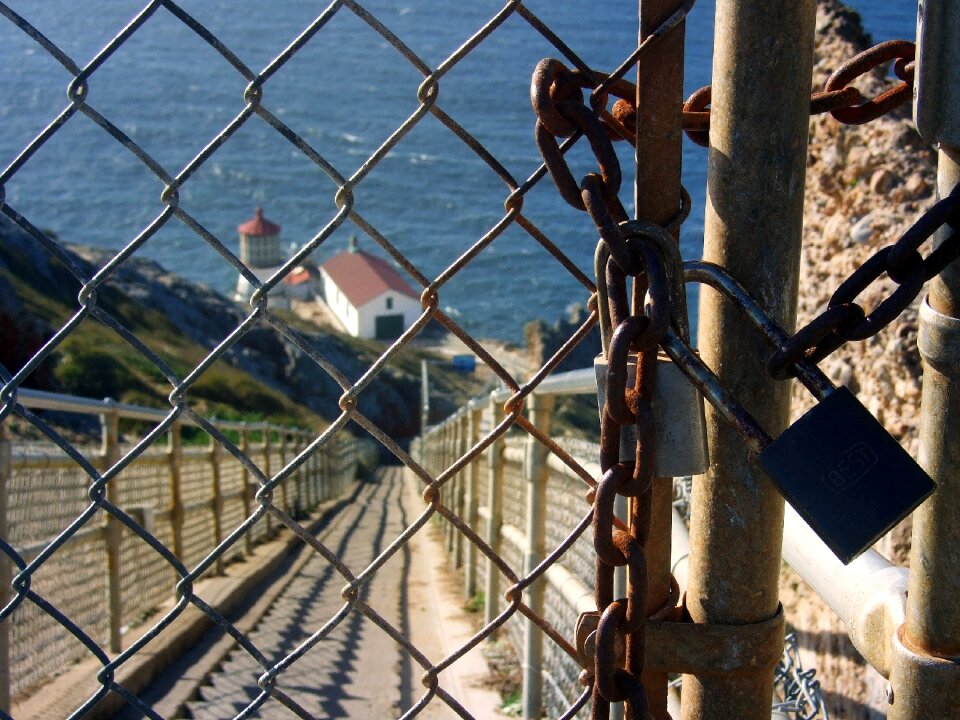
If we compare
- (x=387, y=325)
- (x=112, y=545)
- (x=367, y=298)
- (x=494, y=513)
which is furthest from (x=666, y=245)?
(x=387, y=325)

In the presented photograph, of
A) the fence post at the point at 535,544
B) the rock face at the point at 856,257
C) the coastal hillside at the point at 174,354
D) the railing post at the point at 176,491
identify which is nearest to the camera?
the rock face at the point at 856,257

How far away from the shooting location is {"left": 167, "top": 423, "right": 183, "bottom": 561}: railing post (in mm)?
5770

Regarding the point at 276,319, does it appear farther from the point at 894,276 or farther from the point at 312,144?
the point at 312,144

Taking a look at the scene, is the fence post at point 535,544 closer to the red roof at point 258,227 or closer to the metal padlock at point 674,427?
the metal padlock at point 674,427

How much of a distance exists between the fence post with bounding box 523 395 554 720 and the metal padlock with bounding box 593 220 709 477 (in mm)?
2333

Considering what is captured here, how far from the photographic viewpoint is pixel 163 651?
4.41 meters

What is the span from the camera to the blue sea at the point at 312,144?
61938mm

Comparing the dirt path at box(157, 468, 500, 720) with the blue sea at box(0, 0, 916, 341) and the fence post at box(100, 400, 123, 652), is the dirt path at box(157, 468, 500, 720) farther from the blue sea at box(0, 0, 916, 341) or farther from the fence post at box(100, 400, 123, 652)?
the blue sea at box(0, 0, 916, 341)

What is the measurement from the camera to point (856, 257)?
15.6 ft

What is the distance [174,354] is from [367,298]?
23.8 meters

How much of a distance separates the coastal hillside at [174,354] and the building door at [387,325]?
22.0ft

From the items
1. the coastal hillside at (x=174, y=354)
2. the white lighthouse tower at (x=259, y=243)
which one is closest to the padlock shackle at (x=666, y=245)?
the coastal hillside at (x=174, y=354)

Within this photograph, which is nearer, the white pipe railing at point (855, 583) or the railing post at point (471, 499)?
the white pipe railing at point (855, 583)

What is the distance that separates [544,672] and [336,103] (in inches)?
4290
